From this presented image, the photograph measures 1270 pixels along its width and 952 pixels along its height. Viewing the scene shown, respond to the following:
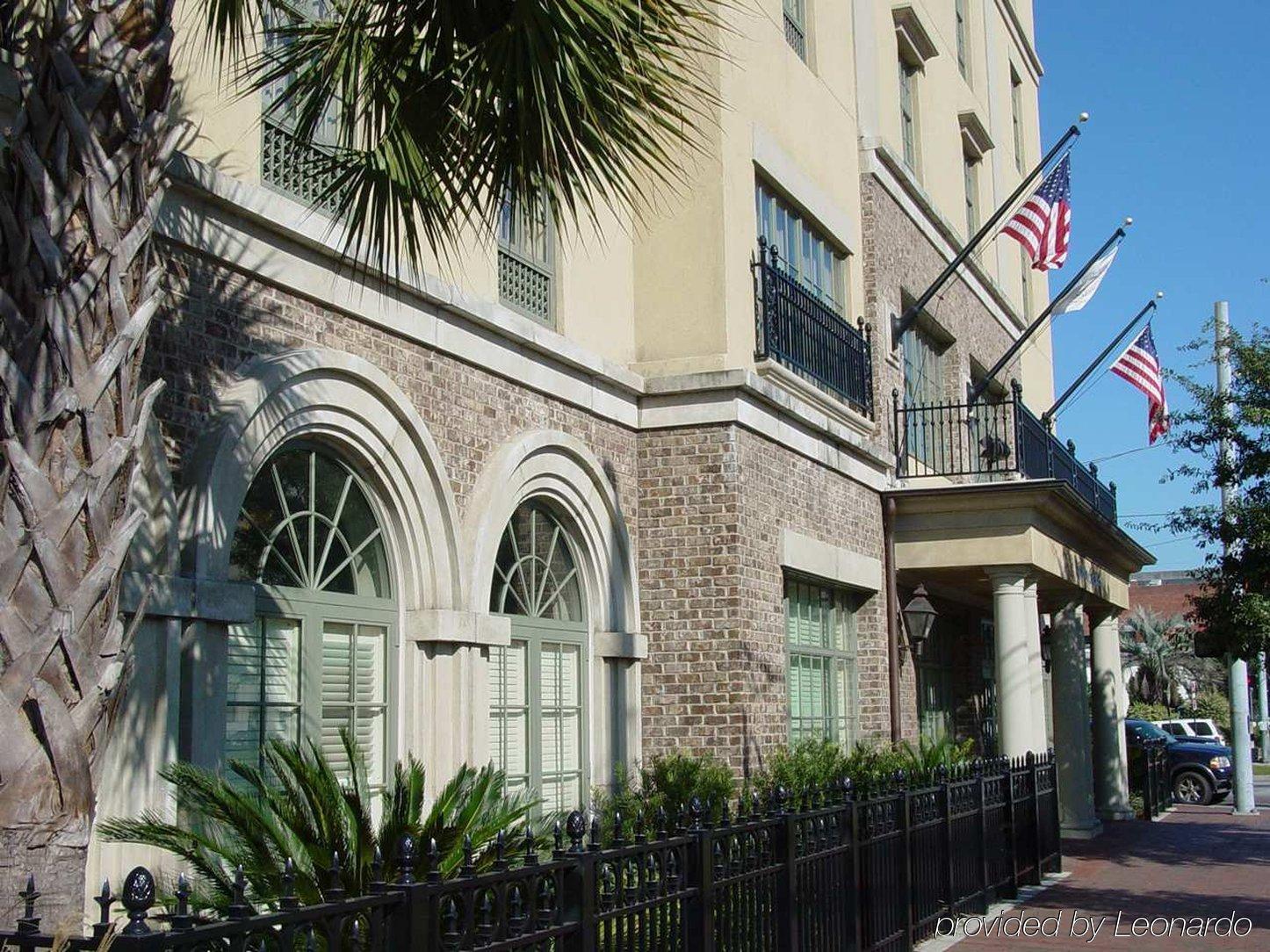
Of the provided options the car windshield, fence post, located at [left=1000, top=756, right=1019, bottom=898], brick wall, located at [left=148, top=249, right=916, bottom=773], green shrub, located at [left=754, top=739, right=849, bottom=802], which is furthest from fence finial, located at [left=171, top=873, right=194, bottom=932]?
the car windshield

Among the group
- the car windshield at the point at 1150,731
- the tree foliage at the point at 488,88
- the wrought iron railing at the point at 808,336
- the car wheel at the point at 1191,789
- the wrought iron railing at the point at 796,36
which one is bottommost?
the car wheel at the point at 1191,789

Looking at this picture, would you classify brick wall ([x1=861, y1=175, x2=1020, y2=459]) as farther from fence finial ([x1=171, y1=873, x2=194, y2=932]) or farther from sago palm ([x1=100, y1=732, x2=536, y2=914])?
fence finial ([x1=171, y1=873, x2=194, y2=932])

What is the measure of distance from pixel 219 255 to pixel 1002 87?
70.1 ft

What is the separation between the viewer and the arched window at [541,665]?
1219 cm

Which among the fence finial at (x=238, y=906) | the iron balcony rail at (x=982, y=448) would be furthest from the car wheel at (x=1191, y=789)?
the fence finial at (x=238, y=906)

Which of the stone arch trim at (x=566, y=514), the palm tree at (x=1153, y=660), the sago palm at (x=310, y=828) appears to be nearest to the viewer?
the sago palm at (x=310, y=828)

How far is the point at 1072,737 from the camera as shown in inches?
832

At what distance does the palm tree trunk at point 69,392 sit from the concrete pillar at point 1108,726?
20.5 meters

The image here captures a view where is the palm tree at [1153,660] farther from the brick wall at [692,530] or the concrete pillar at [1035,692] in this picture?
the brick wall at [692,530]

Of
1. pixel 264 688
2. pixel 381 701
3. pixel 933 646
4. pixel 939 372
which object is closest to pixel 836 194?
pixel 939 372

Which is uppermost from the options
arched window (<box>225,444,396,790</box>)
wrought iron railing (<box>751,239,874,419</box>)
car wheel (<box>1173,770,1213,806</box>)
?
wrought iron railing (<box>751,239,874,419</box>)

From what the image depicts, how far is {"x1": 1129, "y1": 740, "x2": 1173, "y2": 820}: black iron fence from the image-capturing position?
24.4 m

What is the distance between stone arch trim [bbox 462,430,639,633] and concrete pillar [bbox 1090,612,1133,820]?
41.2ft

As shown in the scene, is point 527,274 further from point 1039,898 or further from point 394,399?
point 1039,898
